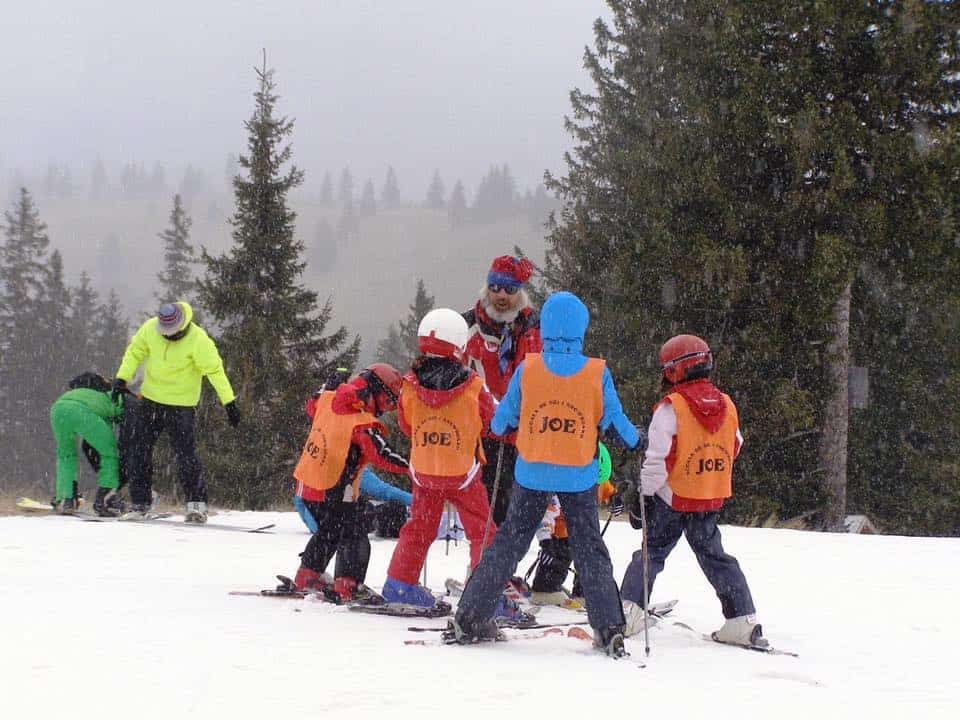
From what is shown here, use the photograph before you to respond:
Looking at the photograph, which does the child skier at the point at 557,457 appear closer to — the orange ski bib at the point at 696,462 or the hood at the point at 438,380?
the orange ski bib at the point at 696,462

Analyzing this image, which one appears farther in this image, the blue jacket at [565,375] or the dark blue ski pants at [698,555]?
the dark blue ski pants at [698,555]

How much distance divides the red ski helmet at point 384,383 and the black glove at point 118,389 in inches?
169

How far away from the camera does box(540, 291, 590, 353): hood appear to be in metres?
5.01

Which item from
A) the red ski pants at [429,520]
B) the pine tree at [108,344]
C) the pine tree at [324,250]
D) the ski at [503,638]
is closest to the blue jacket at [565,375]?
the red ski pants at [429,520]

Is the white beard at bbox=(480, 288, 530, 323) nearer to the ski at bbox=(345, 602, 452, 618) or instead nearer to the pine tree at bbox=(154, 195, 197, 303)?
the ski at bbox=(345, 602, 452, 618)

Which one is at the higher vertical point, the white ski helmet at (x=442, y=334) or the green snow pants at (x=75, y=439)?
the white ski helmet at (x=442, y=334)

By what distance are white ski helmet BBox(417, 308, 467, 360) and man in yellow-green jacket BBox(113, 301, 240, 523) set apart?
179 inches

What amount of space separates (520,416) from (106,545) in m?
4.50

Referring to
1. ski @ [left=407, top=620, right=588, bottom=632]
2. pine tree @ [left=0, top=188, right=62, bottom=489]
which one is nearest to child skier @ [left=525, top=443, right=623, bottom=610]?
ski @ [left=407, top=620, right=588, bottom=632]

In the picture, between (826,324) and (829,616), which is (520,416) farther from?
(826,324)

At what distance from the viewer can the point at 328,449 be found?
6.21 meters

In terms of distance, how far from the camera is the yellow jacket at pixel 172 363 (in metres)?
9.56

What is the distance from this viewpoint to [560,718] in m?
3.68

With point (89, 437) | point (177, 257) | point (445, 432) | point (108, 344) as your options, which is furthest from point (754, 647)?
point (177, 257)
